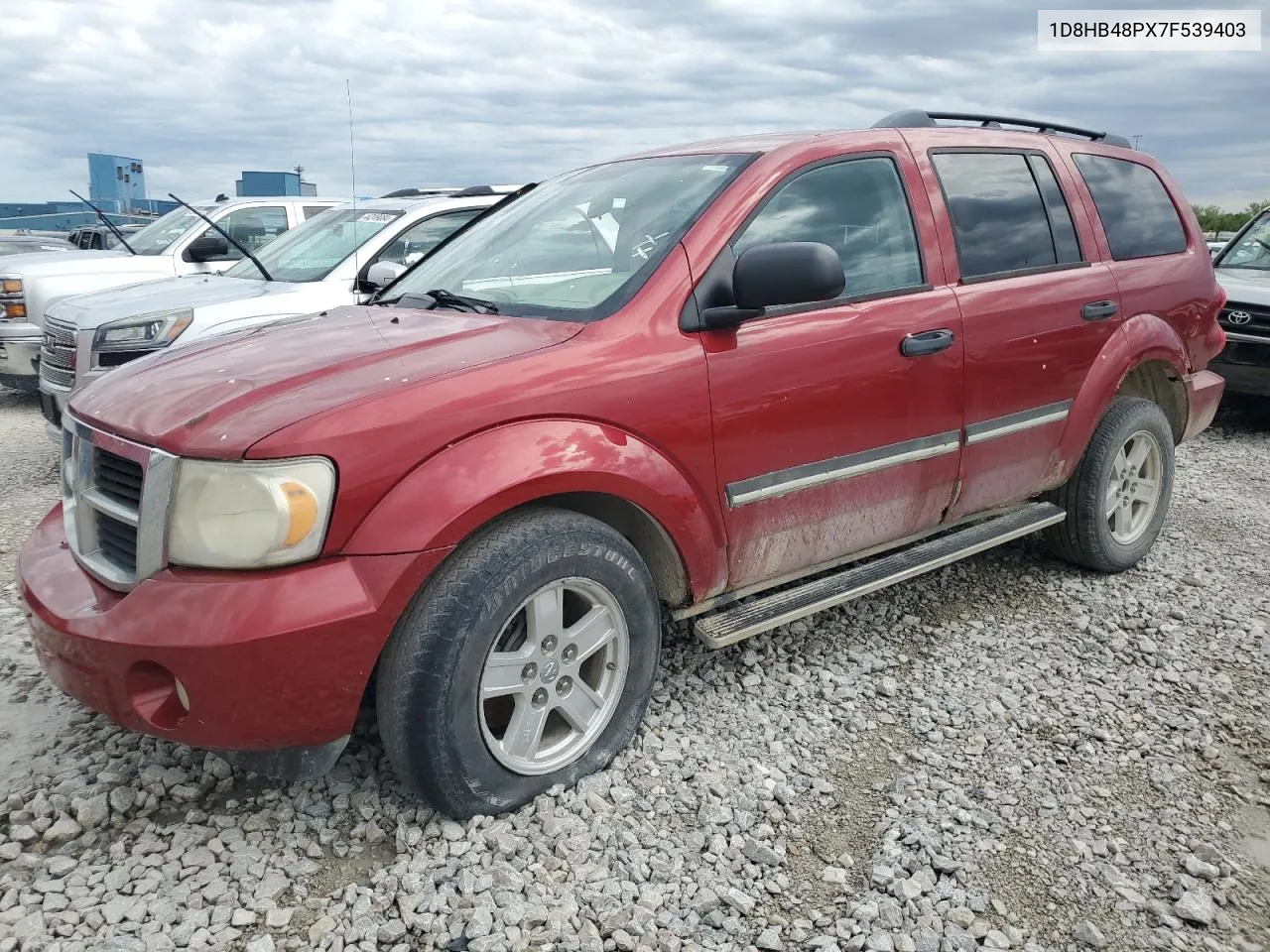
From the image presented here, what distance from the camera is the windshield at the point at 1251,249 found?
347 inches

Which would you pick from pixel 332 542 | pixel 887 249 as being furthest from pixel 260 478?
pixel 887 249

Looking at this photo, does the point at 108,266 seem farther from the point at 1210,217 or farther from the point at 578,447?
the point at 1210,217

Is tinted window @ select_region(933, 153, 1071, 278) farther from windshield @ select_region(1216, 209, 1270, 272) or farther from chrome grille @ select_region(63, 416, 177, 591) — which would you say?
windshield @ select_region(1216, 209, 1270, 272)

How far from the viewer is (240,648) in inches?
87.2

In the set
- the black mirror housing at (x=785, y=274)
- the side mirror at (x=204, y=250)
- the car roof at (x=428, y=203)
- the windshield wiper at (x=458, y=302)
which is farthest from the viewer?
the side mirror at (x=204, y=250)

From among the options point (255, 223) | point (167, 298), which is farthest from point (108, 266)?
point (167, 298)

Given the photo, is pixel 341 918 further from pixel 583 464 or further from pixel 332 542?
pixel 583 464

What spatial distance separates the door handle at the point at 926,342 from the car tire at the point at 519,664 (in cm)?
122

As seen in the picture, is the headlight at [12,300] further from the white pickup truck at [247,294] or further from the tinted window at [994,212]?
the tinted window at [994,212]

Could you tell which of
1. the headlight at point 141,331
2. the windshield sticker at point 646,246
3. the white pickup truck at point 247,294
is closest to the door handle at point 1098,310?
the windshield sticker at point 646,246

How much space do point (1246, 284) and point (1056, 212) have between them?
17.0ft

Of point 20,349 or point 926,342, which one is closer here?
point 926,342

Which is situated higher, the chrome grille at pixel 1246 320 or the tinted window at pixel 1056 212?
the tinted window at pixel 1056 212

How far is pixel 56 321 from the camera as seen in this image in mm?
6207
